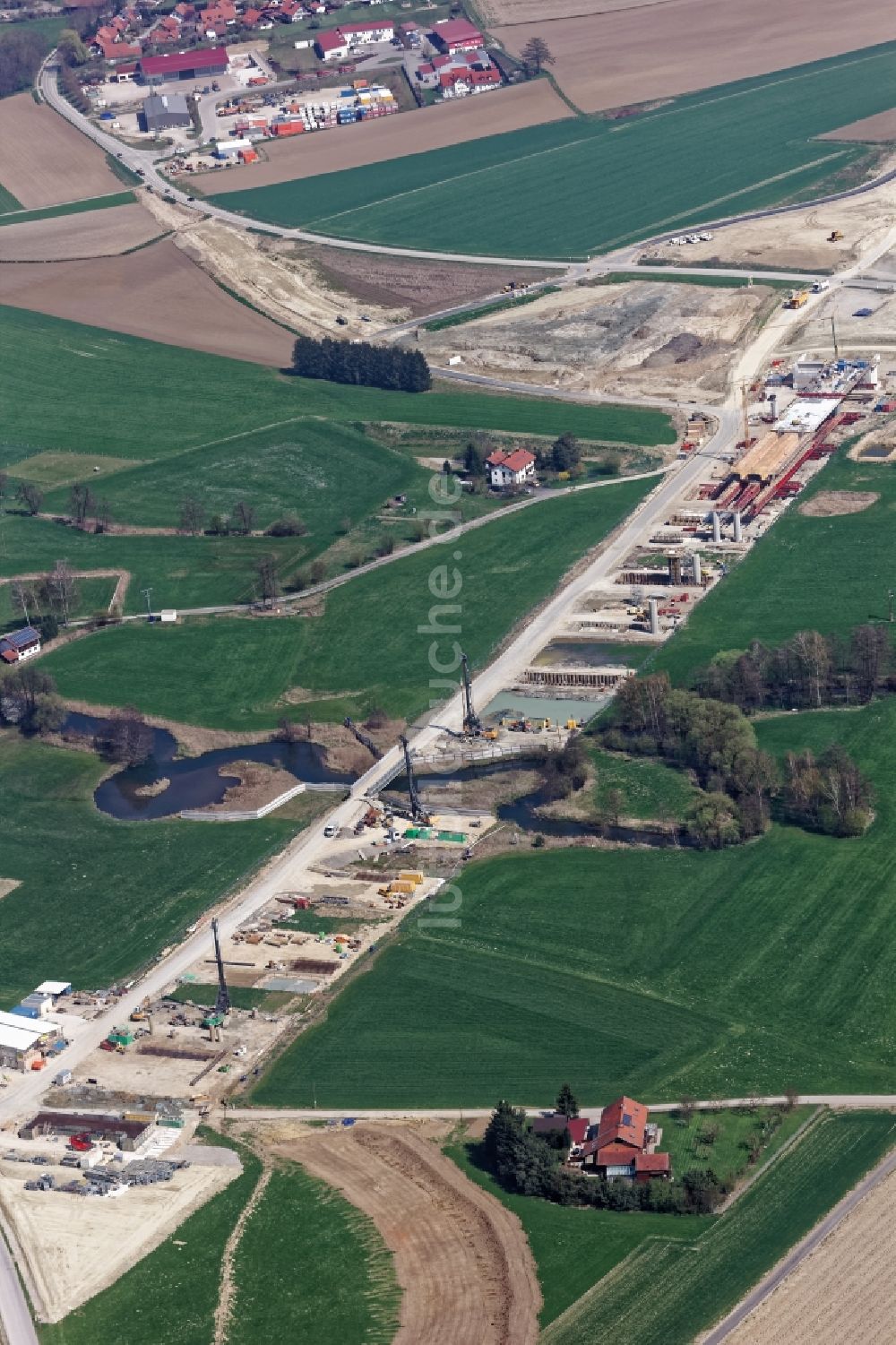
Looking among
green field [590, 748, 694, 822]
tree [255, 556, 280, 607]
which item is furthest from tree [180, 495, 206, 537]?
green field [590, 748, 694, 822]

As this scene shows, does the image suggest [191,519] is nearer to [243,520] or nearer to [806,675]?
[243,520]

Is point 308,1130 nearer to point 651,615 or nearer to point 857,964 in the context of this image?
point 857,964

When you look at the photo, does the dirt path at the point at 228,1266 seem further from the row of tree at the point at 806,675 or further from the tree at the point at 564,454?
the tree at the point at 564,454

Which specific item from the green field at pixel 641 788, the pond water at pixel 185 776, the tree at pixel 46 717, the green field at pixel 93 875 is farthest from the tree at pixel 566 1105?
the tree at pixel 46 717

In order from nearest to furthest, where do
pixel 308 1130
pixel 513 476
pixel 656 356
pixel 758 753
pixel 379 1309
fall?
1. pixel 379 1309
2. pixel 308 1130
3. pixel 758 753
4. pixel 513 476
5. pixel 656 356

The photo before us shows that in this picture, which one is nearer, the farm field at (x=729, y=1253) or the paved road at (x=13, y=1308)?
the farm field at (x=729, y=1253)

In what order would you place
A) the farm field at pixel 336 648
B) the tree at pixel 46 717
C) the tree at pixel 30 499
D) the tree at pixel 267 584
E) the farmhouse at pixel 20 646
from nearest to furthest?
1. the tree at pixel 46 717
2. the farm field at pixel 336 648
3. the farmhouse at pixel 20 646
4. the tree at pixel 267 584
5. the tree at pixel 30 499

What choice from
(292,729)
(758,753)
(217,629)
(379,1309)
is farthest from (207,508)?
(379,1309)
